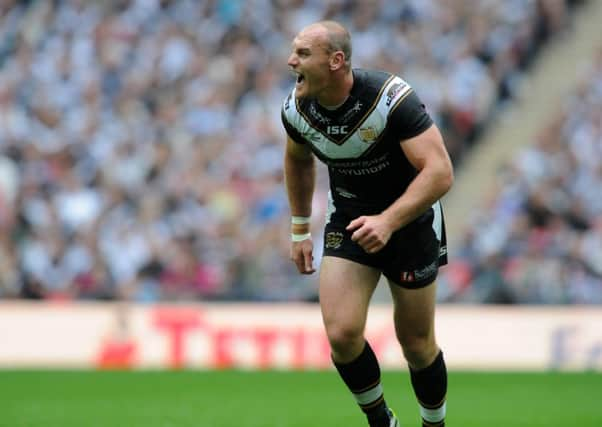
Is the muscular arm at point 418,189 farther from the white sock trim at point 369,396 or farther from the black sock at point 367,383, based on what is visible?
the white sock trim at point 369,396

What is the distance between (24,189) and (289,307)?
389 centimetres

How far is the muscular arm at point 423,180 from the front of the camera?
6.96m

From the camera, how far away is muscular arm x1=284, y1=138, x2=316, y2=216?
7664 mm

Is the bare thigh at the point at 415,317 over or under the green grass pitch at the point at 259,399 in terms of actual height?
over

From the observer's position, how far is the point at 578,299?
57.0ft

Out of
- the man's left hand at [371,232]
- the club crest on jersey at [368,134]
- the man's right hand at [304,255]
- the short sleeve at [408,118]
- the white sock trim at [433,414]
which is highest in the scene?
the short sleeve at [408,118]

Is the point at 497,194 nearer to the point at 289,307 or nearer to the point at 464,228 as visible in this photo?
the point at 464,228

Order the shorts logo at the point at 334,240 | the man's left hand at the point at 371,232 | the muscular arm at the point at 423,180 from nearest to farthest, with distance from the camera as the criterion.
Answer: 1. the man's left hand at the point at 371,232
2. the muscular arm at the point at 423,180
3. the shorts logo at the point at 334,240

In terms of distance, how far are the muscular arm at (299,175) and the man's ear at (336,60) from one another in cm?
66

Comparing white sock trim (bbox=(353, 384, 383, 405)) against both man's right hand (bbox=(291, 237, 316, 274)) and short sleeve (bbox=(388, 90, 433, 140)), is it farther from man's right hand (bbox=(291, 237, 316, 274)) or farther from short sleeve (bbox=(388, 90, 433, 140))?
short sleeve (bbox=(388, 90, 433, 140))

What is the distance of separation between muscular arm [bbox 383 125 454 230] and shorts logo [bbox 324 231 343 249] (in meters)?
0.56

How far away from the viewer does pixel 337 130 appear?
7227 millimetres

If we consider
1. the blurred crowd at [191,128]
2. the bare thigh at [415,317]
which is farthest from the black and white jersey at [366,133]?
the blurred crowd at [191,128]

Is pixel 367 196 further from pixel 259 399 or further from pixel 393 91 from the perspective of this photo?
pixel 259 399
